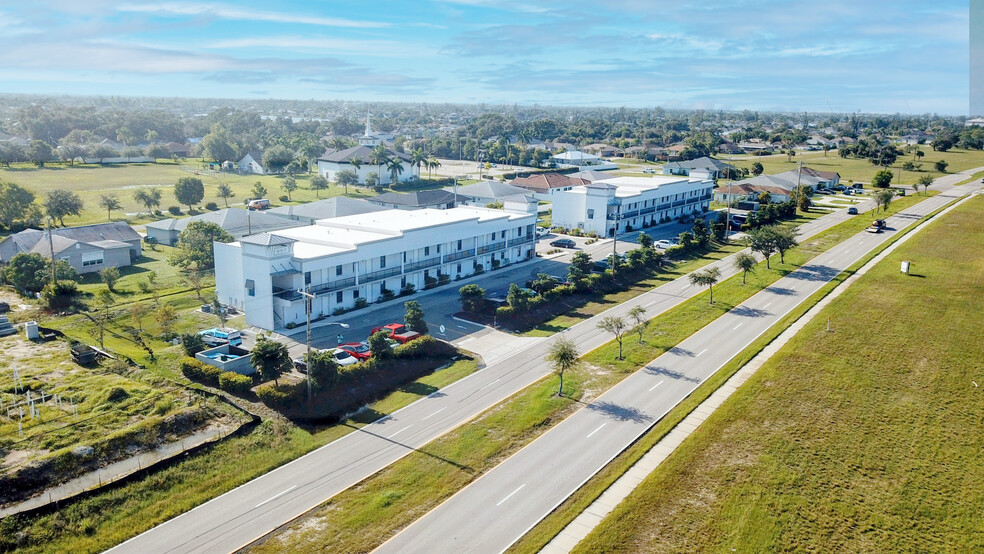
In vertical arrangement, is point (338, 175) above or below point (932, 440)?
above

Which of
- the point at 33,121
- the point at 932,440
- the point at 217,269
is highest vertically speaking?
the point at 33,121

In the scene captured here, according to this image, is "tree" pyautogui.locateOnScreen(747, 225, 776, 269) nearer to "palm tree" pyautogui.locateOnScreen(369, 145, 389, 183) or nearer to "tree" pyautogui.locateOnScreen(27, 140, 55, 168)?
"palm tree" pyautogui.locateOnScreen(369, 145, 389, 183)

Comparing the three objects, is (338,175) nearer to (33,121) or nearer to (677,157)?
(677,157)

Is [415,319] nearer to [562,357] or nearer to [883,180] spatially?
[562,357]

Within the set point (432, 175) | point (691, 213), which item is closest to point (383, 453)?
point (691, 213)

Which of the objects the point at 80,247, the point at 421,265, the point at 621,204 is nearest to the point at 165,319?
the point at 421,265

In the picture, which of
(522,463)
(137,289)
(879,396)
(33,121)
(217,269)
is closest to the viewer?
(522,463)

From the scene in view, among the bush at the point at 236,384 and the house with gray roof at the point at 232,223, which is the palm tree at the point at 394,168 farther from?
the bush at the point at 236,384
